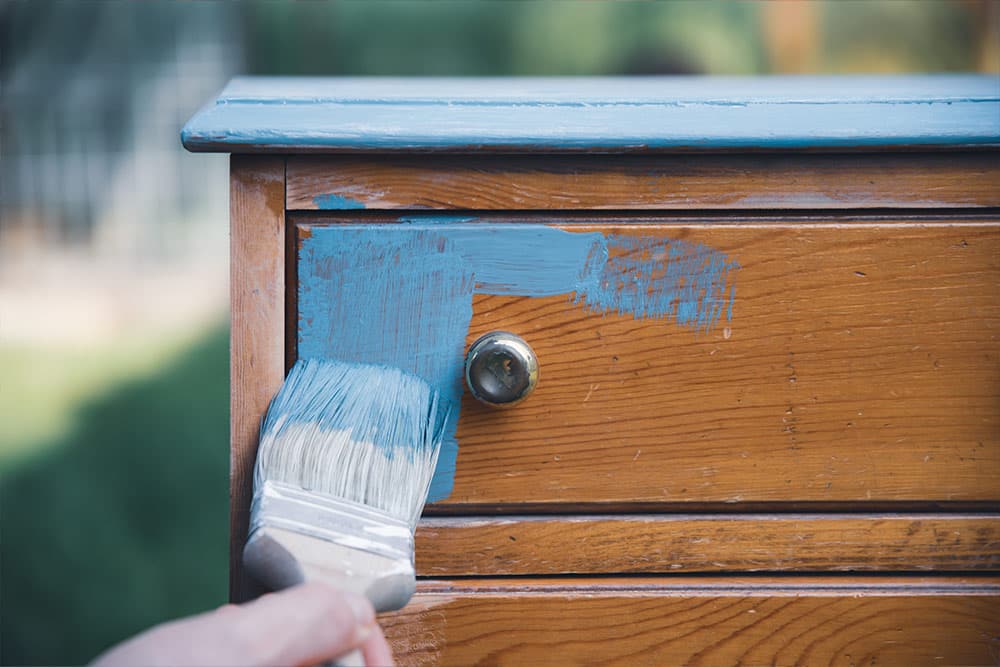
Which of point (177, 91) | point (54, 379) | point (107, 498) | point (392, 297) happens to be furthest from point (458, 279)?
point (177, 91)

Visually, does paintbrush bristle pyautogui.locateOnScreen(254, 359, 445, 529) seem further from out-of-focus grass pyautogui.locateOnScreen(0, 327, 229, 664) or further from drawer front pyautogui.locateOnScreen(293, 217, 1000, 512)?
out-of-focus grass pyautogui.locateOnScreen(0, 327, 229, 664)

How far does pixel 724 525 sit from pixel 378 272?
0.23m

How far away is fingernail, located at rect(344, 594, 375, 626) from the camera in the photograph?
1.03ft

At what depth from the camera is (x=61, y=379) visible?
1371mm

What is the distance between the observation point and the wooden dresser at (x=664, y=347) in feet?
1.37

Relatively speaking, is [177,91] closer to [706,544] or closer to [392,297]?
[392,297]

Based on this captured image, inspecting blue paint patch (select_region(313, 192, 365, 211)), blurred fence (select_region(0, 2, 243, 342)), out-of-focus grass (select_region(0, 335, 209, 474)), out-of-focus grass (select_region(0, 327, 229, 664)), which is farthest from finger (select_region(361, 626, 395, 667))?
blurred fence (select_region(0, 2, 243, 342))

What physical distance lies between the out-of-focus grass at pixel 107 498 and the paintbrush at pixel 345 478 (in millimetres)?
967

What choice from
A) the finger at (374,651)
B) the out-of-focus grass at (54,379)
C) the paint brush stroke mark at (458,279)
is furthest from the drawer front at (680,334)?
the out-of-focus grass at (54,379)

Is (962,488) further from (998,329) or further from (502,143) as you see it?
(502,143)

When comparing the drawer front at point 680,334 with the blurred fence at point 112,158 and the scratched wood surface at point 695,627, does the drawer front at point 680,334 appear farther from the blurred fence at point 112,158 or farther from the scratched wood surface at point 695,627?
the blurred fence at point 112,158

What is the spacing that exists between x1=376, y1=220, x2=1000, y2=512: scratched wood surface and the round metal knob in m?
0.02

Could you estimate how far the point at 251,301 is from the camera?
42 centimetres

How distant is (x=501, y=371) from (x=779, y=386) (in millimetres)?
152
